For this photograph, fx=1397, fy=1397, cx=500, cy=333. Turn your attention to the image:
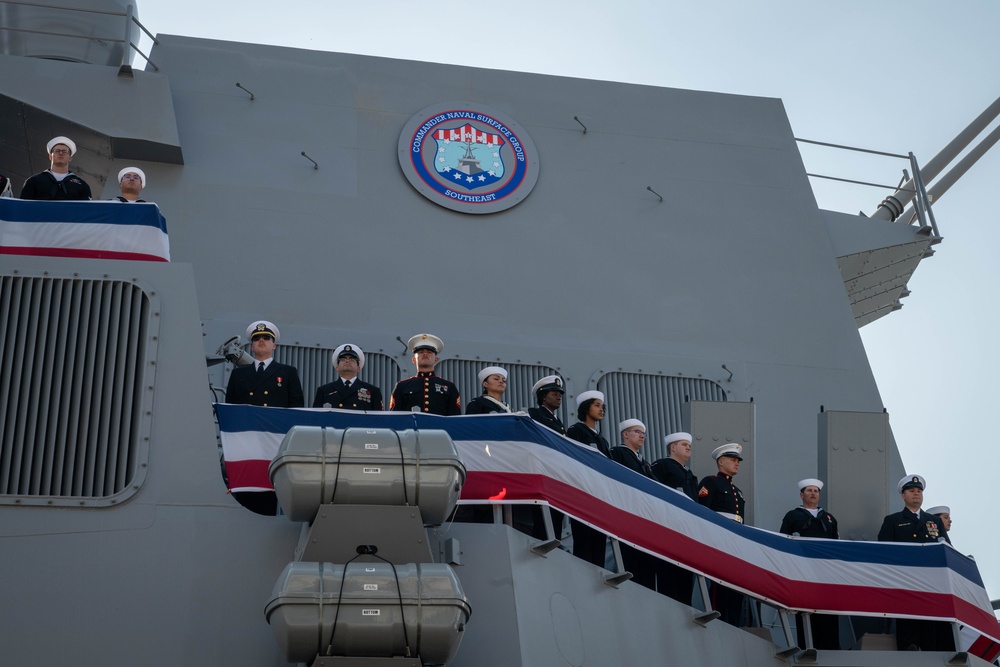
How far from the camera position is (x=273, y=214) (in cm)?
852

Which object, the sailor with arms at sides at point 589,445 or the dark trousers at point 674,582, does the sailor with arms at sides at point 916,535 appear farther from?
the sailor with arms at sides at point 589,445

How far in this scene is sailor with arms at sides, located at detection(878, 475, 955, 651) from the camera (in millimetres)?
7355

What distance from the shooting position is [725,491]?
747 centimetres

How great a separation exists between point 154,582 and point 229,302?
3.01 m

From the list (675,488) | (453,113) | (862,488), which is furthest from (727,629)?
(453,113)

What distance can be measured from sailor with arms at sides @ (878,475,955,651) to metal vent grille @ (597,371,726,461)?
1.33m

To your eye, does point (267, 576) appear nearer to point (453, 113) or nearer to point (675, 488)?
point (675, 488)

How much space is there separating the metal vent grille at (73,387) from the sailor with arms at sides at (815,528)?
347 centimetres

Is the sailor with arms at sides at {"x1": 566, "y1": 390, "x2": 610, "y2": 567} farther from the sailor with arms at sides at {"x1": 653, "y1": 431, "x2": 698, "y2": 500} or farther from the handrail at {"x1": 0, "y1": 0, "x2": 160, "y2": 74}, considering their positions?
the handrail at {"x1": 0, "y1": 0, "x2": 160, "y2": 74}

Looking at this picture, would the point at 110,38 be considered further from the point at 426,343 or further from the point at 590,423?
the point at 590,423

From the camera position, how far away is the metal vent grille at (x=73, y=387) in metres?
5.57

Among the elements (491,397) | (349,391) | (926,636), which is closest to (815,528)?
(926,636)

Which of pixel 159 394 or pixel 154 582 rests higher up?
pixel 159 394

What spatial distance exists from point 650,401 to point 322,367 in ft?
6.69
